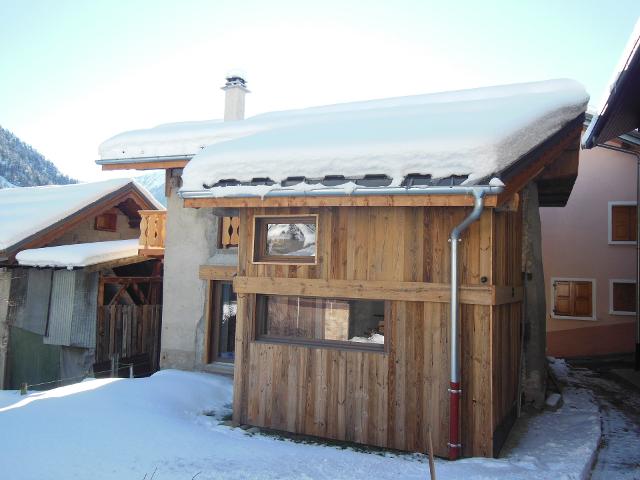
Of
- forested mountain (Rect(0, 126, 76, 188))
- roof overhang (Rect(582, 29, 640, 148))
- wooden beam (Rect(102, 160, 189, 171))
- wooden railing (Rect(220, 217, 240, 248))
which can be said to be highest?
forested mountain (Rect(0, 126, 76, 188))

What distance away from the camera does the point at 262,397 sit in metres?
6.73

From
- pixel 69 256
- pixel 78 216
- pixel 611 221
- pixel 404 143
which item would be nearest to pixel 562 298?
pixel 611 221

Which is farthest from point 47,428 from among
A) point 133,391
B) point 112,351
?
point 112,351

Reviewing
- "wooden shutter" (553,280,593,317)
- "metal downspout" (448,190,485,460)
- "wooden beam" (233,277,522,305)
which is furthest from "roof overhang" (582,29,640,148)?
"wooden shutter" (553,280,593,317)

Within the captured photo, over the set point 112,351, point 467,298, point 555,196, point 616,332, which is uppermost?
point 555,196

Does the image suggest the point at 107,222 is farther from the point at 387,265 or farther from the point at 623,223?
the point at 623,223

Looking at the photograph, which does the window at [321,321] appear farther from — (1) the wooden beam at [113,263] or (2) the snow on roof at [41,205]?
(2) the snow on roof at [41,205]

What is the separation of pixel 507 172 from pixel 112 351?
1236 centimetres

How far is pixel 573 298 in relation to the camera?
15016 mm

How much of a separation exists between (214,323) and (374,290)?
4.70 meters

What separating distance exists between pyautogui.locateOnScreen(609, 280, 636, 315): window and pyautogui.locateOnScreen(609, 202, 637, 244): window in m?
1.17

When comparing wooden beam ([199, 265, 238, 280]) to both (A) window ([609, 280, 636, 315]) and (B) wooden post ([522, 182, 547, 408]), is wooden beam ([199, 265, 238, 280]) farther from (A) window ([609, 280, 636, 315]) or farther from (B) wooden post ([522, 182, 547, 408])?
(A) window ([609, 280, 636, 315])

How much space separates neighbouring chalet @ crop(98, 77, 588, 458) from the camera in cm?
574

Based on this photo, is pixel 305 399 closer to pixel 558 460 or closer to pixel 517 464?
pixel 517 464
